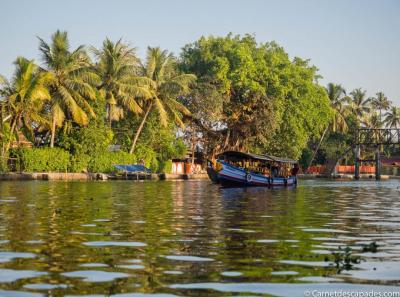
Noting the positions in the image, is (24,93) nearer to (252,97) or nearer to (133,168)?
(133,168)

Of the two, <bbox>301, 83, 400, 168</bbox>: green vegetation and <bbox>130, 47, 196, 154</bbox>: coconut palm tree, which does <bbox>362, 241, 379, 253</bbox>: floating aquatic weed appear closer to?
<bbox>130, 47, 196, 154</bbox>: coconut palm tree

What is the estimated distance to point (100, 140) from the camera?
201 feet

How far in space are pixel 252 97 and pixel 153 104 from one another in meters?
15.4

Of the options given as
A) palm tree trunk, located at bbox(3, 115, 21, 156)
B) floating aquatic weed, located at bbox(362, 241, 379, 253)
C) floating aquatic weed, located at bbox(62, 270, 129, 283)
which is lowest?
floating aquatic weed, located at bbox(62, 270, 129, 283)

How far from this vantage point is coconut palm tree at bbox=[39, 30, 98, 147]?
5641 cm

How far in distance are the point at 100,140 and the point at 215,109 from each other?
17.5m

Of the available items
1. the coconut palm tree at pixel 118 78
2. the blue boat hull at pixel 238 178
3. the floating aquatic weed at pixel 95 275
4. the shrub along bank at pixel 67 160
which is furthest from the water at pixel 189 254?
the coconut palm tree at pixel 118 78

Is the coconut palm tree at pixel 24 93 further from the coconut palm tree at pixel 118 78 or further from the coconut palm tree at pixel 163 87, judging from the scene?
the coconut palm tree at pixel 163 87

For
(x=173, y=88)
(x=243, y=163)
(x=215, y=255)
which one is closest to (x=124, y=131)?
(x=173, y=88)

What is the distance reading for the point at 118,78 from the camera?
6353cm

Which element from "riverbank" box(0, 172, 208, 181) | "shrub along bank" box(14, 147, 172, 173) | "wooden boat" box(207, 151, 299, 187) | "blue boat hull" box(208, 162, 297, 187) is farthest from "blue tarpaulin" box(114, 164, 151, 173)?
"blue boat hull" box(208, 162, 297, 187)

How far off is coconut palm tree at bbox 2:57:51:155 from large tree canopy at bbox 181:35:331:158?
76.4ft

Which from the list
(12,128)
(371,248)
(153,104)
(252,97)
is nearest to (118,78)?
(153,104)

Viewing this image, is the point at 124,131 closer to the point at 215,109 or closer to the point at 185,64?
the point at 215,109
